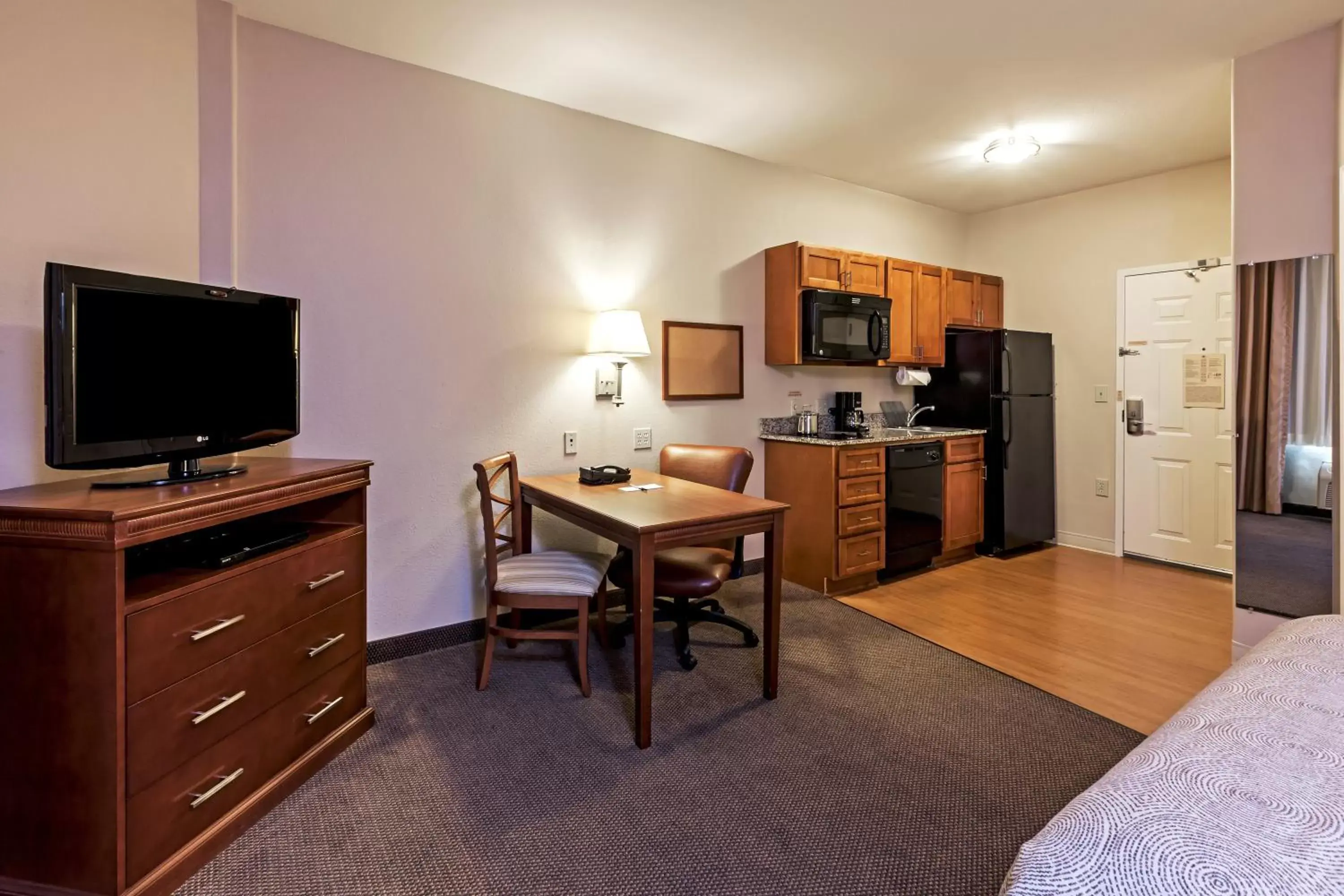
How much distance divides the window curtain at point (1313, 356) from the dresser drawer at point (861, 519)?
1855 millimetres

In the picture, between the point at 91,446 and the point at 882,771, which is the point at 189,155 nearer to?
the point at 91,446

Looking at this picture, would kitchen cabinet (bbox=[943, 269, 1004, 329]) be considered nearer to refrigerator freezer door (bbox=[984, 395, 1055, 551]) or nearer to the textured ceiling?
refrigerator freezer door (bbox=[984, 395, 1055, 551])

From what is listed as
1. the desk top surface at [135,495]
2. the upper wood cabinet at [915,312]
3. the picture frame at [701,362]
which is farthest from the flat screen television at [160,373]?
the upper wood cabinet at [915,312]

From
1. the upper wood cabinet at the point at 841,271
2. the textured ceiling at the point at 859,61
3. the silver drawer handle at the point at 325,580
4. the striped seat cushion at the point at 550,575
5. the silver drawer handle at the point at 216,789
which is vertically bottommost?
the silver drawer handle at the point at 216,789

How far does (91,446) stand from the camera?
1550 millimetres

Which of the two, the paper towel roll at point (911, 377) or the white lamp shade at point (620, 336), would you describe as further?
the paper towel roll at point (911, 377)

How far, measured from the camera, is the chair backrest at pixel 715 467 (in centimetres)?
304

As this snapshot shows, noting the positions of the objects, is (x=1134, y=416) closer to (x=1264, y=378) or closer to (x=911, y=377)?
Answer: (x=911, y=377)

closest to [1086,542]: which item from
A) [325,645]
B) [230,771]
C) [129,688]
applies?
[325,645]

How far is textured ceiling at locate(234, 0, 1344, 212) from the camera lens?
2.42m

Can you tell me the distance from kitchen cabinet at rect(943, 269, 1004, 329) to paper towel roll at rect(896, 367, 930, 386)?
42cm

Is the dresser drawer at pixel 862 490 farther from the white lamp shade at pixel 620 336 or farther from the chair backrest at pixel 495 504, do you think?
the chair backrest at pixel 495 504

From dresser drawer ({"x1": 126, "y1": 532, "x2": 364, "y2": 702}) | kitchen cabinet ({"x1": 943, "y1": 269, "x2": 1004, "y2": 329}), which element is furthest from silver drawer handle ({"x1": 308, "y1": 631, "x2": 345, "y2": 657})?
kitchen cabinet ({"x1": 943, "y1": 269, "x2": 1004, "y2": 329})

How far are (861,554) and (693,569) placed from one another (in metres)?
1.52
